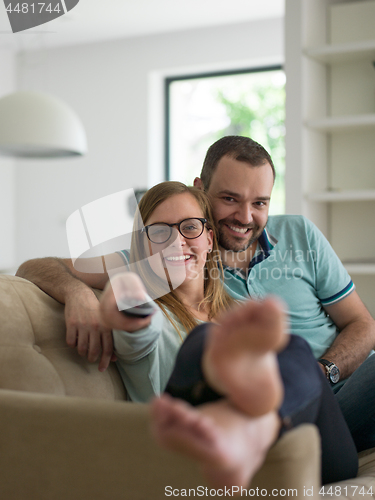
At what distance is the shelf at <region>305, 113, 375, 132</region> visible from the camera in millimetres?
2680

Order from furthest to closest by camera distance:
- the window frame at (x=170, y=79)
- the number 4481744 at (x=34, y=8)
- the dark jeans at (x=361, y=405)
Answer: the window frame at (x=170, y=79) < the number 4481744 at (x=34, y=8) < the dark jeans at (x=361, y=405)

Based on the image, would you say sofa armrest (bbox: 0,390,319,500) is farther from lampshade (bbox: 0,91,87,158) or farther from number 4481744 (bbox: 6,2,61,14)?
number 4481744 (bbox: 6,2,61,14)

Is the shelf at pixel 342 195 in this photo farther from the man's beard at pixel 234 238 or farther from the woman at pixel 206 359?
the woman at pixel 206 359

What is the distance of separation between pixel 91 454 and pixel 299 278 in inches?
38.0

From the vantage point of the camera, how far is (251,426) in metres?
0.62

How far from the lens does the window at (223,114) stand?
4.61 meters

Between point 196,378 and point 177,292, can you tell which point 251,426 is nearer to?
point 196,378

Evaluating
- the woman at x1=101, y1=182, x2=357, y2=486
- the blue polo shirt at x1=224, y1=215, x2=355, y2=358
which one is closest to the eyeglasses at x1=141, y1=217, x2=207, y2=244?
the woman at x1=101, y1=182, x2=357, y2=486

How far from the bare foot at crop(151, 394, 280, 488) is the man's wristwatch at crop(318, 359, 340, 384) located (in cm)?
82

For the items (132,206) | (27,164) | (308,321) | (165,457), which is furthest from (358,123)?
(27,164)

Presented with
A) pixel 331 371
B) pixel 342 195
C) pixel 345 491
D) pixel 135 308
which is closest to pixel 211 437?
pixel 135 308

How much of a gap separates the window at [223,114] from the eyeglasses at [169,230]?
130 inches

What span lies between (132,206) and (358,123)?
1.76 metres

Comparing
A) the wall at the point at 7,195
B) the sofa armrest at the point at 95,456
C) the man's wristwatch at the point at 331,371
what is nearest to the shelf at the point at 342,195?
the man's wristwatch at the point at 331,371
